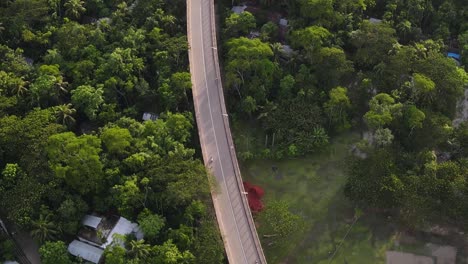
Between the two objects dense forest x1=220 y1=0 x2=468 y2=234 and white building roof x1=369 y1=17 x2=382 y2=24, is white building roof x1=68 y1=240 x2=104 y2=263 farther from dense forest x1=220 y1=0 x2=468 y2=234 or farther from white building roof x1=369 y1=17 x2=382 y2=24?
white building roof x1=369 y1=17 x2=382 y2=24

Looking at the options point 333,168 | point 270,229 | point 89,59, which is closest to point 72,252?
point 270,229

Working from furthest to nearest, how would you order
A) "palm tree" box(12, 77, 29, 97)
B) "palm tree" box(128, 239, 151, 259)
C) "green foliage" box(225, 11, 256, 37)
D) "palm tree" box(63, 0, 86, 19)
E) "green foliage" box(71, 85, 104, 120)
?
"palm tree" box(63, 0, 86, 19) → "green foliage" box(225, 11, 256, 37) → "palm tree" box(12, 77, 29, 97) → "green foliage" box(71, 85, 104, 120) → "palm tree" box(128, 239, 151, 259)

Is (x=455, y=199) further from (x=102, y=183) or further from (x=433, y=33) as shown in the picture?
(x=102, y=183)

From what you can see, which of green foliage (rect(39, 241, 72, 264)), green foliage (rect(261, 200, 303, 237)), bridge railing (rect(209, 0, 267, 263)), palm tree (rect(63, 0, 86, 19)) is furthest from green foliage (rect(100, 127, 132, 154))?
palm tree (rect(63, 0, 86, 19))

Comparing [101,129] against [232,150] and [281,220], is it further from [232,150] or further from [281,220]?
[281,220]

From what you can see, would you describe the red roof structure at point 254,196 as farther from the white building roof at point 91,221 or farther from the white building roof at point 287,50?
the white building roof at point 287,50
